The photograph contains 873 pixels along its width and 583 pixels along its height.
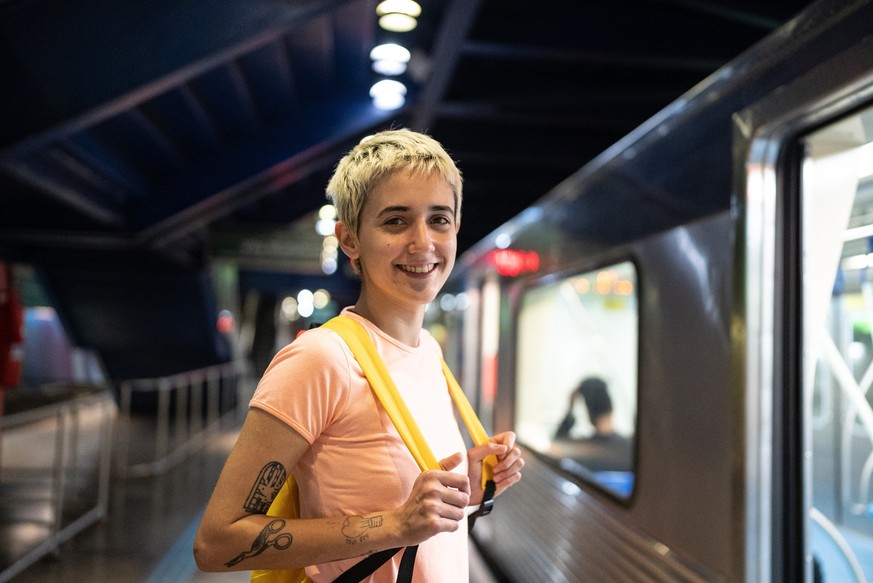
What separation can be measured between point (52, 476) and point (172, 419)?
7.26 m

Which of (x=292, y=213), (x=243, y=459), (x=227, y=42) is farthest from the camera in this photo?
(x=292, y=213)

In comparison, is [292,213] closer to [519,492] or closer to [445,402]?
[519,492]

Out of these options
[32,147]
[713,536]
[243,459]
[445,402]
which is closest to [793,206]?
[713,536]

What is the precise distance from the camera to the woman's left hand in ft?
5.36

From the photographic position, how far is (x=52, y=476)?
26.0ft

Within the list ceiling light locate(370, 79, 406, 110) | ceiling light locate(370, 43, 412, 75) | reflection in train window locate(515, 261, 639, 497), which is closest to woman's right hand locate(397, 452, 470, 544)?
reflection in train window locate(515, 261, 639, 497)

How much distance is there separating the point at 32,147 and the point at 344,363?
163 inches

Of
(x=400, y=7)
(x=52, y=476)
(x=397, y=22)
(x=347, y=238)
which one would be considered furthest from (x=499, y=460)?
(x=52, y=476)

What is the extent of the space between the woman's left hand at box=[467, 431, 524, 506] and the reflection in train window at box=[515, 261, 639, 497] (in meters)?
1.70

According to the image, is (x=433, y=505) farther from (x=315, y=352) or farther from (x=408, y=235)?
(x=408, y=235)

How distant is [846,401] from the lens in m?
3.20

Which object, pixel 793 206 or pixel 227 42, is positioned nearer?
pixel 793 206

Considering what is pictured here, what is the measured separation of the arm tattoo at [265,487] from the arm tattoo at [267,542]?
0.11 ft

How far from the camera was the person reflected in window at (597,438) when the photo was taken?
3891mm
